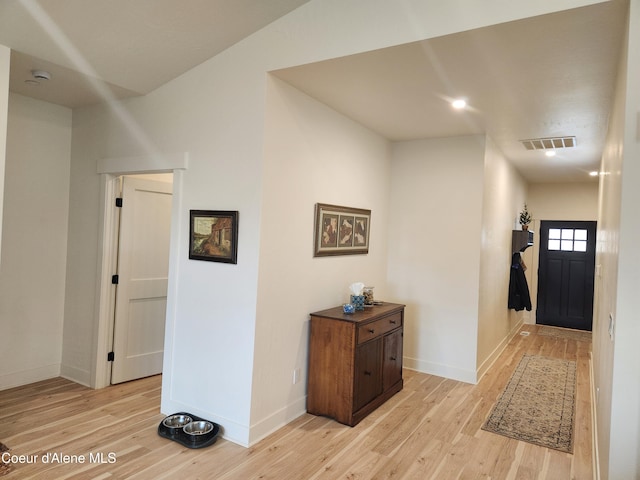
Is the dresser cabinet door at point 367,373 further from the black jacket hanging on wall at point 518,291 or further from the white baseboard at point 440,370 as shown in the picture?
the black jacket hanging on wall at point 518,291

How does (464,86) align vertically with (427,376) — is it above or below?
above

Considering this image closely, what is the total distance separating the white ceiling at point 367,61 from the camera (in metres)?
2.42

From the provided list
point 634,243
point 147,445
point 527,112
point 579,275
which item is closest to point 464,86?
point 527,112

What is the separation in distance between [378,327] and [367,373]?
15.3 inches

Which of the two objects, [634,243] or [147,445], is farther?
[147,445]

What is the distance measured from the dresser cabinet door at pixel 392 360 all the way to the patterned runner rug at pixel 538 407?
85cm

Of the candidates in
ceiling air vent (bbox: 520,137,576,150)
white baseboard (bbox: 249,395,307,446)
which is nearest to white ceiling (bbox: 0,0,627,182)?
ceiling air vent (bbox: 520,137,576,150)

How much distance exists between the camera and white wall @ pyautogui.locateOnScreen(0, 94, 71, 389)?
12.5ft

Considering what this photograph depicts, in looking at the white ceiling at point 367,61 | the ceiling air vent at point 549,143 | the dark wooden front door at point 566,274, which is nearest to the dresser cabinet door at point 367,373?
the white ceiling at point 367,61

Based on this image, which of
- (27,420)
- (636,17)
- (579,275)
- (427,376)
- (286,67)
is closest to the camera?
(636,17)

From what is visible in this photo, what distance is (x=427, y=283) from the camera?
4.75 m

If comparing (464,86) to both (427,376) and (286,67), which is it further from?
(427,376)

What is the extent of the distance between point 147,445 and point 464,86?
130 inches

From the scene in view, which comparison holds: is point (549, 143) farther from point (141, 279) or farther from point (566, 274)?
point (141, 279)
